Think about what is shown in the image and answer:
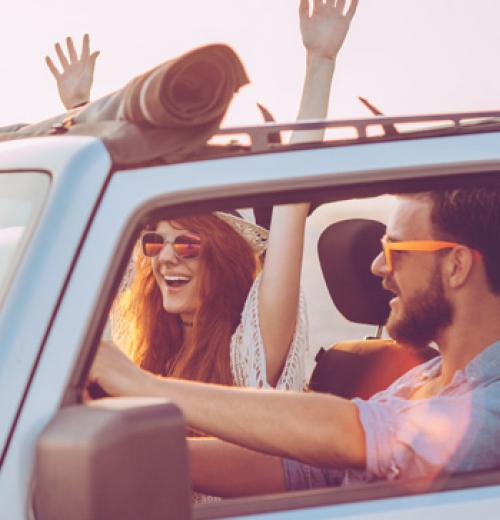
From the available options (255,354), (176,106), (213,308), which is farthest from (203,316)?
(176,106)

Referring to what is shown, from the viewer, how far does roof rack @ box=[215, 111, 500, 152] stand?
6.74 feet

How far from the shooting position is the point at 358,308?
11.6 ft

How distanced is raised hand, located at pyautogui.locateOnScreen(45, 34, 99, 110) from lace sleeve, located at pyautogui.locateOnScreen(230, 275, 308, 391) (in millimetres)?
983

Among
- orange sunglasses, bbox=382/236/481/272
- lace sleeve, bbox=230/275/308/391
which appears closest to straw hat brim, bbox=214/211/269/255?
lace sleeve, bbox=230/275/308/391

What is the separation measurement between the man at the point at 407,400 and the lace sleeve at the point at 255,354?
57 cm

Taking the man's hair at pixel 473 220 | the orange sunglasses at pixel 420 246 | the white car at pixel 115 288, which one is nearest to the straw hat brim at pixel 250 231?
the orange sunglasses at pixel 420 246

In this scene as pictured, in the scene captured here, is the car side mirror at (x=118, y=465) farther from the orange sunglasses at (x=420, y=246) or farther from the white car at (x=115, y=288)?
the orange sunglasses at (x=420, y=246)

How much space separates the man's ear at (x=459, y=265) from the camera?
2.50 metres

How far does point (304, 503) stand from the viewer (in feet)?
6.36

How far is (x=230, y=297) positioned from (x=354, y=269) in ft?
1.37

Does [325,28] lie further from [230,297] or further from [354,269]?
[230,297]

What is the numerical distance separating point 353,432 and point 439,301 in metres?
0.47

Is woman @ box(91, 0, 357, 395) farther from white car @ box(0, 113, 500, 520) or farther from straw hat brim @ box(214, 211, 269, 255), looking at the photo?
white car @ box(0, 113, 500, 520)

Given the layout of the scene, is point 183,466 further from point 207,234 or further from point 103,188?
point 207,234
